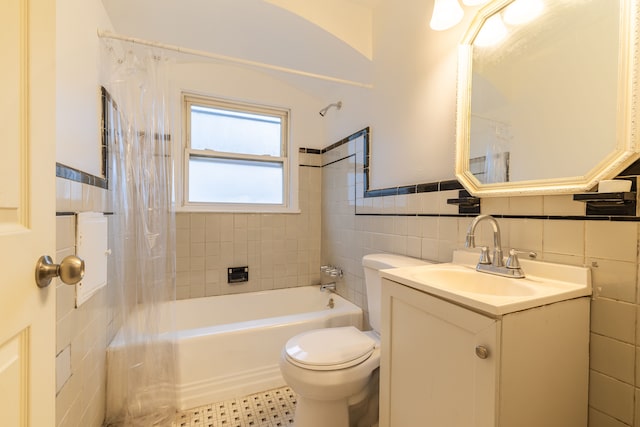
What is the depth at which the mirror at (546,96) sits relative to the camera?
2.65ft

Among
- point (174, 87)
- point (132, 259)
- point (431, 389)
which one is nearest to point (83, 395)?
point (132, 259)

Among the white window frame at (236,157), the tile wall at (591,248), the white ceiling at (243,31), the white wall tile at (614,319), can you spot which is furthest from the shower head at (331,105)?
the white wall tile at (614,319)

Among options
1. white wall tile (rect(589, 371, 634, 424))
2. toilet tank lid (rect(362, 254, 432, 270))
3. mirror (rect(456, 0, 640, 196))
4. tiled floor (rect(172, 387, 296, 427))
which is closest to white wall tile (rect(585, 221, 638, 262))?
mirror (rect(456, 0, 640, 196))

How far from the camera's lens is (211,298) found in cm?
233

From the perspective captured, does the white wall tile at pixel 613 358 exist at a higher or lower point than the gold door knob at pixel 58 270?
lower

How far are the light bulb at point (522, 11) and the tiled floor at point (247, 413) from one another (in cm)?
210

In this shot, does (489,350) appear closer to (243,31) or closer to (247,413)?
(247,413)

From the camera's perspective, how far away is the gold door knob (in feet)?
1.68

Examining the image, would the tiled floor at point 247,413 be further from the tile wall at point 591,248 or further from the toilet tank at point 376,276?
the tile wall at point 591,248

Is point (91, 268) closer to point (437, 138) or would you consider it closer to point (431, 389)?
point (431, 389)

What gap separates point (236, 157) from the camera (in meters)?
2.49

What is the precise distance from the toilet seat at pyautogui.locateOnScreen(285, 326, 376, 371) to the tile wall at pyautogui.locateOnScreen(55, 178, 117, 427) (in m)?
0.82

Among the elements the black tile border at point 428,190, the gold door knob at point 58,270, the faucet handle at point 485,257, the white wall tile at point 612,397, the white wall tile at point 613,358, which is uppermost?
the black tile border at point 428,190

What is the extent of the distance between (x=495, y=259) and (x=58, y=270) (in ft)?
4.09
